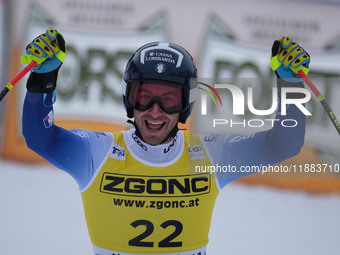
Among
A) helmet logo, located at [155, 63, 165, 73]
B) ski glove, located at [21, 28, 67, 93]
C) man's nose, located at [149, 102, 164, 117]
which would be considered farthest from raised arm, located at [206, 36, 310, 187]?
ski glove, located at [21, 28, 67, 93]

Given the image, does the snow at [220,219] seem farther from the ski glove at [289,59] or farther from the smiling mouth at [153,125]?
the ski glove at [289,59]

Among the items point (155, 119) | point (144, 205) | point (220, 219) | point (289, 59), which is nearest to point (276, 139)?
point (289, 59)

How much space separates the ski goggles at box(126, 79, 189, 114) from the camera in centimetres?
295

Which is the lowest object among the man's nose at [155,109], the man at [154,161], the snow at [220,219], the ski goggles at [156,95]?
the snow at [220,219]

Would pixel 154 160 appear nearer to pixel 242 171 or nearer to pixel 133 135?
pixel 133 135

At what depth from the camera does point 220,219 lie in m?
5.98

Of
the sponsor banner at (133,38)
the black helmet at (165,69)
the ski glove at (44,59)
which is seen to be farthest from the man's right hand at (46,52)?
the sponsor banner at (133,38)

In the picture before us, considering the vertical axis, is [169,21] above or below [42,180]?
above

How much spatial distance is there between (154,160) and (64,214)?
128 inches

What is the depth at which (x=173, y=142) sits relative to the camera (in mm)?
3125

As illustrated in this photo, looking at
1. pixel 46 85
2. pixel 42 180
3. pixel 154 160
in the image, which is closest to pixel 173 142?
pixel 154 160

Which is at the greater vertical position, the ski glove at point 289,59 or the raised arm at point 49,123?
the ski glove at point 289,59

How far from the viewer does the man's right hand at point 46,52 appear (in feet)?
8.79

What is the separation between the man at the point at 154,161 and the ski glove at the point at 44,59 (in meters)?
0.02
